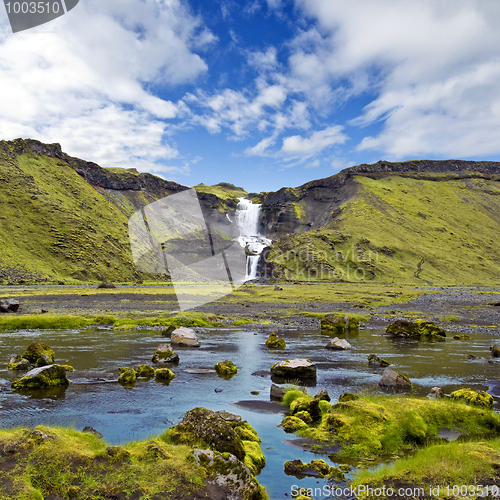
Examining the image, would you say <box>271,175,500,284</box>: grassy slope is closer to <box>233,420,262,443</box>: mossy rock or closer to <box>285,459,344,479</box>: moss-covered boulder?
<box>233,420,262,443</box>: mossy rock

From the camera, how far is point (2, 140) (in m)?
143

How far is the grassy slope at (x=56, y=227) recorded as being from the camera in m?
110

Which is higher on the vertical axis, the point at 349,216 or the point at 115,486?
the point at 349,216

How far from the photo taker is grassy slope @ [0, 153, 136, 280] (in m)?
110

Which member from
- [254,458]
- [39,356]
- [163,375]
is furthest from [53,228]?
[254,458]

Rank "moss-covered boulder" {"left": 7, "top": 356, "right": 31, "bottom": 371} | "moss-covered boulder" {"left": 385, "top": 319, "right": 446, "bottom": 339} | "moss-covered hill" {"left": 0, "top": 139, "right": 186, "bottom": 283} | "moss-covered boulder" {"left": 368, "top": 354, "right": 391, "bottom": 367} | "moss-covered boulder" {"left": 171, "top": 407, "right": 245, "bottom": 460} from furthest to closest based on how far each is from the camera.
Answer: "moss-covered hill" {"left": 0, "top": 139, "right": 186, "bottom": 283} < "moss-covered boulder" {"left": 385, "top": 319, "right": 446, "bottom": 339} < "moss-covered boulder" {"left": 368, "top": 354, "right": 391, "bottom": 367} < "moss-covered boulder" {"left": 7, "top": 356, "right": 31, "bottom": 371} < "moss-covered boulder" {"left": 171, "top": 407, "right": 245, "bottom": 460}

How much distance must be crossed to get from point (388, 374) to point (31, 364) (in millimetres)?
20116

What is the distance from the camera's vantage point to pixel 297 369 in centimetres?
1966

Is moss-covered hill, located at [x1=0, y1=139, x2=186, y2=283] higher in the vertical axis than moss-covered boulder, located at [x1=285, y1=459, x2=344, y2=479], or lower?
higher

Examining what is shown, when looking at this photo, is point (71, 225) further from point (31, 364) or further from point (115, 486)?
point (115, 486)

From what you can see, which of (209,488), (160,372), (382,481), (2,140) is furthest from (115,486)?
(2,140)

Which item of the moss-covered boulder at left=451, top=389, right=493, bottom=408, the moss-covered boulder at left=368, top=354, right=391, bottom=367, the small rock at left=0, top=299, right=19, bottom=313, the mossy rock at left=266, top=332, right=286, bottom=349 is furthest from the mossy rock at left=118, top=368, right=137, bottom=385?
the small rock at left=0, top=299, right=19, bottom=313

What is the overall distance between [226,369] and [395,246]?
150 m

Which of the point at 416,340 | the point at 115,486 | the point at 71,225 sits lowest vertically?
the point at 416,340
